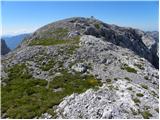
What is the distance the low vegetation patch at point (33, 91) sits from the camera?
30516 mm

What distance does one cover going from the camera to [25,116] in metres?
29.2

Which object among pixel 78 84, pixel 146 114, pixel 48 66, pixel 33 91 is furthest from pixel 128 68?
pixel 146 114

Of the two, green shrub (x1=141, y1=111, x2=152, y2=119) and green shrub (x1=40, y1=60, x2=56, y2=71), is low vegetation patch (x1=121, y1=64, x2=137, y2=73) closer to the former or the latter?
green shrub (x1=40, y1=60, x2=56, y2=71)

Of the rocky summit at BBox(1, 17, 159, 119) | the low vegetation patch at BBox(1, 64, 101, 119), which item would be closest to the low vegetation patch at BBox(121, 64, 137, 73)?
the rocky summit at BBox(1, 17, 159, 119)

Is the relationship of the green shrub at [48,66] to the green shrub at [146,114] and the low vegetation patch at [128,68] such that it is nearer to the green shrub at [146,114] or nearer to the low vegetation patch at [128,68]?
the low vegetation patch at [128,68]

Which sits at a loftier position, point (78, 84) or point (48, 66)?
point (48, 66)

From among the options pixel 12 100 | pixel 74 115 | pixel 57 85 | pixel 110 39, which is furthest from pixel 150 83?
pixel 110 39

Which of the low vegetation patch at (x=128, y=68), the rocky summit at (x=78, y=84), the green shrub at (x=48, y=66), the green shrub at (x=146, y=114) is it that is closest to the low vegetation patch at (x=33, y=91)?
the rocky summit at (x=78, y=84)

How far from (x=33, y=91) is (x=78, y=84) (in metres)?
5.96

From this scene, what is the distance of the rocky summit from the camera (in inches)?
1139

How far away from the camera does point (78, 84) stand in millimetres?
37375

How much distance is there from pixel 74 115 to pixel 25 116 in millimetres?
5286

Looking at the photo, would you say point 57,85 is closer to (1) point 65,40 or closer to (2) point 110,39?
(1) point 65,40

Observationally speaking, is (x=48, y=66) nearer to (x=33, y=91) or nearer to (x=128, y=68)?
(x=33, y=91)
